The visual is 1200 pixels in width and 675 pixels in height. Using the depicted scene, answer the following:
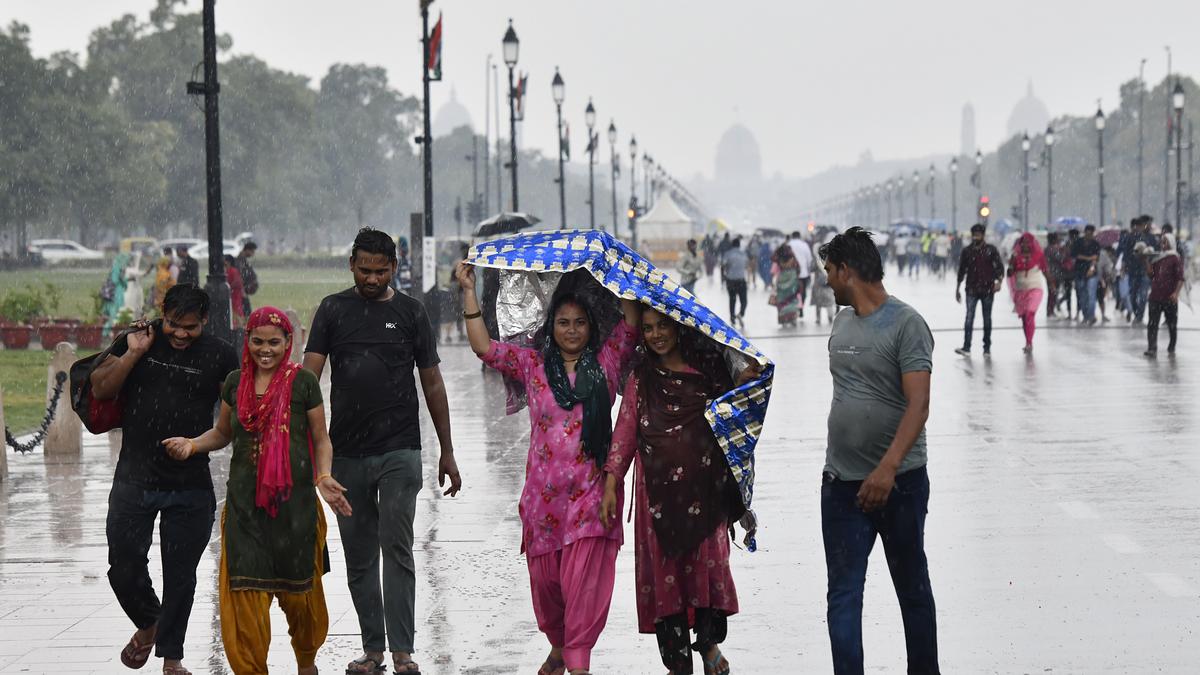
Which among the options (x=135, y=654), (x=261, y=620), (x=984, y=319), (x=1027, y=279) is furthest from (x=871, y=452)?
(x=1027, y=279)

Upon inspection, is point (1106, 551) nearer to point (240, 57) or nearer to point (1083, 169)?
point (240, 57)

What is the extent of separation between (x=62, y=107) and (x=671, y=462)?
66468mm

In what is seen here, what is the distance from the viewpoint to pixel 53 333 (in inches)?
1070

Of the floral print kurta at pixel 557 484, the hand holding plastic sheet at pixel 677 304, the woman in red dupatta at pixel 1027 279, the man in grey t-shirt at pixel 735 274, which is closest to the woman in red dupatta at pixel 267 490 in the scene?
the floral print kurta at pixel 557 484

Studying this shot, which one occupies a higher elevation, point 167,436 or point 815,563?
point 167,436

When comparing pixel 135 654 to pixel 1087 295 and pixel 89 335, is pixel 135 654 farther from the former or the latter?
pixel 1087 295

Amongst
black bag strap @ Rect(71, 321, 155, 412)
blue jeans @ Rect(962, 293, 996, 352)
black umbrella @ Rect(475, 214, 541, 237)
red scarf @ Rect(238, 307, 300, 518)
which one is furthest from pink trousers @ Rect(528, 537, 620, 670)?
blue jeans @ Rect(962, 293, 996, 352)

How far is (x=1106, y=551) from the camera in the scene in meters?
9.18

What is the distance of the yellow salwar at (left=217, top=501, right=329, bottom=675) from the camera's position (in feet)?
21.0

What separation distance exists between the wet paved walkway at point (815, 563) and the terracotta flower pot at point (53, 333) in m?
12.5

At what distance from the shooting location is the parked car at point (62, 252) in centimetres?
8262

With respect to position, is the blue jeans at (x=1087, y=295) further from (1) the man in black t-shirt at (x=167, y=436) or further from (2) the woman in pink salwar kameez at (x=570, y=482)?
(1) the man in black t-shirt at (x=167, y=436)

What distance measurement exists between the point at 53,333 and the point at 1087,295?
51.4ft

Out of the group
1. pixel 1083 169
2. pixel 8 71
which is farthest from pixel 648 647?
pixel 1083 169
